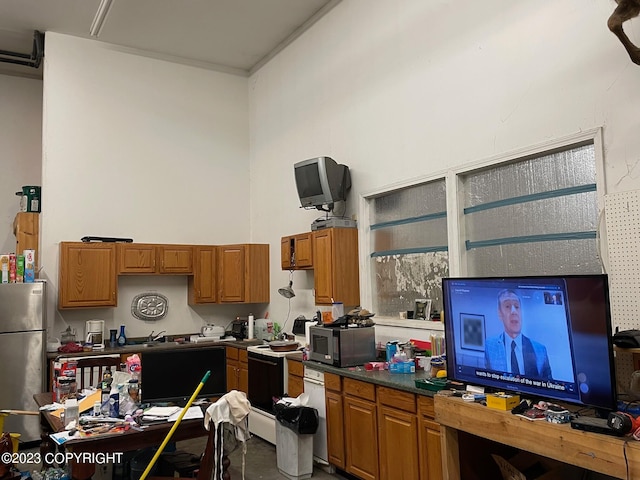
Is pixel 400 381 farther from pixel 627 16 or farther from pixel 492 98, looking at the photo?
pixel 627 16

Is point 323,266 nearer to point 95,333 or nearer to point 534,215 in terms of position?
point 534,215

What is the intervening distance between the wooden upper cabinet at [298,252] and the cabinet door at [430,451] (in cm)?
253

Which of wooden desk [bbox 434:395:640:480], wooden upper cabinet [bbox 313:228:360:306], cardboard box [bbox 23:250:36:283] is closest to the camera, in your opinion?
wooden desk [bbox 434:395:640:480]

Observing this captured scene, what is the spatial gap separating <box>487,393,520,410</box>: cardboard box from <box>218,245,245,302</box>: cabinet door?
465 cm

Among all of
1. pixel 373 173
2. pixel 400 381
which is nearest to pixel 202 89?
pixel 373 173

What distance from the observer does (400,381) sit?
3.69 meters

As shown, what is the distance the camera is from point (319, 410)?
4559mm

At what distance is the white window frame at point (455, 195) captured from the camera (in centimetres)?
321

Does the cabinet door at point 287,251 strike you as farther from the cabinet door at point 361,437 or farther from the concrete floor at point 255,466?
the cabinet door at point 361,437

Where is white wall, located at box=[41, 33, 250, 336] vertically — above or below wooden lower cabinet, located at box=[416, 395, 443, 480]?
above

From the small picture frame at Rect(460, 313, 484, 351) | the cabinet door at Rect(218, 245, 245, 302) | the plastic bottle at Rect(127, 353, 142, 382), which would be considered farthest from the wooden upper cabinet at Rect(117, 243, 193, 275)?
the small picture frame at Rect(460, 313, 484, 351)

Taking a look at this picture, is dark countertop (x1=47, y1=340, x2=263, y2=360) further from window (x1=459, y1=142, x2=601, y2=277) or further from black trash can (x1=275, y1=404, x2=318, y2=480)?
window (x1=459, y1=142, x2=601, y2=277)

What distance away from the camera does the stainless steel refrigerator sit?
5.44 meters

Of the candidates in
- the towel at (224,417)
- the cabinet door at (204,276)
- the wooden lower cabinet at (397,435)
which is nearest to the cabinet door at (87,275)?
the cabinet door at (204,276)
